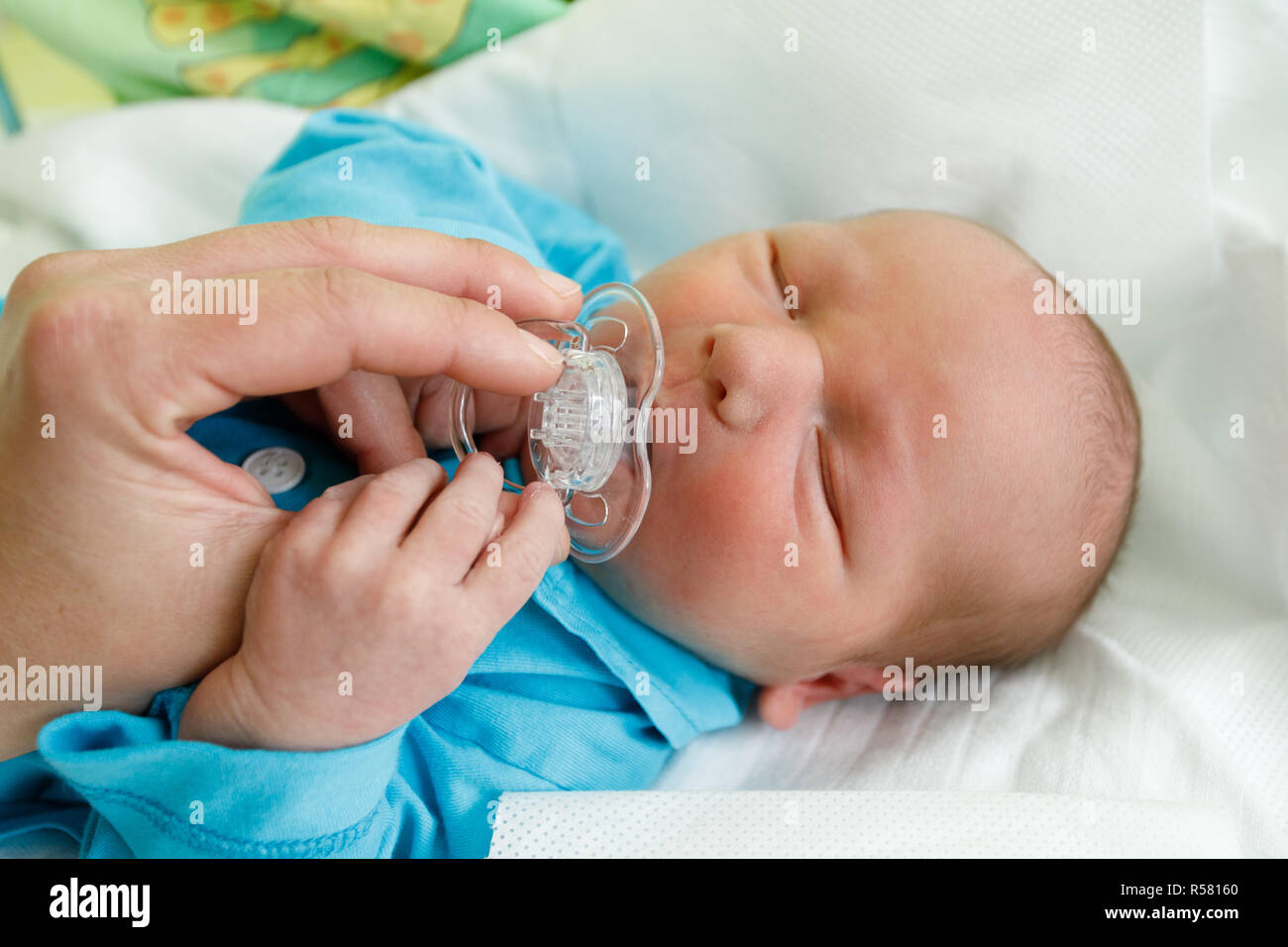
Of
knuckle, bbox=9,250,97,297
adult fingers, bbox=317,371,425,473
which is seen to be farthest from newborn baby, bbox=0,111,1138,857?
knuckle, bbox=9,250,97,297

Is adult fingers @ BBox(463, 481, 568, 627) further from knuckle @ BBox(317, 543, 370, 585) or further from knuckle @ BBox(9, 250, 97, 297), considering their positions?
knuckle @ BBox(9, 250, 97, 297)

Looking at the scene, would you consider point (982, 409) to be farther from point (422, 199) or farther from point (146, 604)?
point (146, 604)

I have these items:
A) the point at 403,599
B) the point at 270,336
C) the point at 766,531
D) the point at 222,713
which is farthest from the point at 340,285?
the point at 766,531

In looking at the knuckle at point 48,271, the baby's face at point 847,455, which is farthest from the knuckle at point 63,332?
the baby's face at point 847,455

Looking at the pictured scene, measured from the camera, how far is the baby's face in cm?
136

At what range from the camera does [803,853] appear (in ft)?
4.60

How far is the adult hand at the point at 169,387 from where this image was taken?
1.06 m

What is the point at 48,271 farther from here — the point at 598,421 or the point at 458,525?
the point at 598,421

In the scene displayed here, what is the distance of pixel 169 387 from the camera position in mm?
1062

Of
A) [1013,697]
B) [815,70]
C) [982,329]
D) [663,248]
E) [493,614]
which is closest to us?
[493,614]

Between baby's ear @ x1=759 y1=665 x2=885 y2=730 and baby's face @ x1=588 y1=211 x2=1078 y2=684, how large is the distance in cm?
15

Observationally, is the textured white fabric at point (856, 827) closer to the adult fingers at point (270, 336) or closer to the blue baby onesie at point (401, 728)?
the blue baby onesie at point (401, 728)
